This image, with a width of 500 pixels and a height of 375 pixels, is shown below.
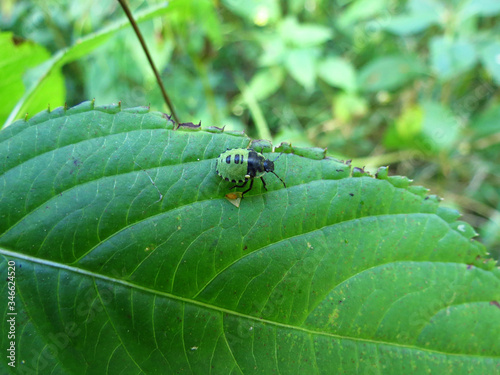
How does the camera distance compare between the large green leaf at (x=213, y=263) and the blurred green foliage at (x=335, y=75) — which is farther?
the blurred green foliage at (x=335, y=75)

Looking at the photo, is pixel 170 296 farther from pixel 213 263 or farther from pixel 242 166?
pixel 242 166

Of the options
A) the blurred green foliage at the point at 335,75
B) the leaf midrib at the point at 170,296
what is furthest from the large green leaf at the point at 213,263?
the blurred green foliage at the point at 335,75

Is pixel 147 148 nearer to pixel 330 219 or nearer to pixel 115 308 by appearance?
pixel 115 308
